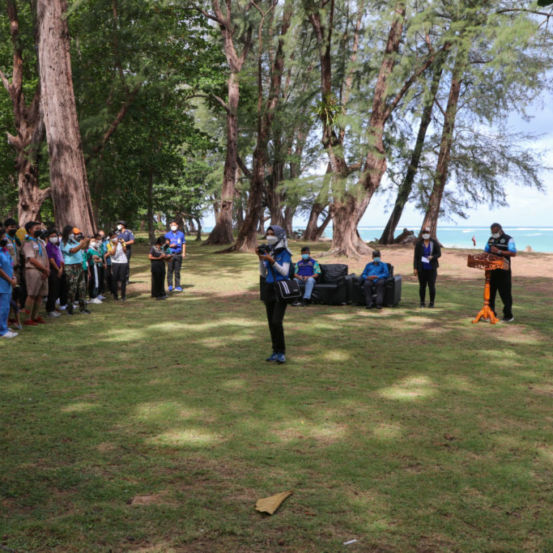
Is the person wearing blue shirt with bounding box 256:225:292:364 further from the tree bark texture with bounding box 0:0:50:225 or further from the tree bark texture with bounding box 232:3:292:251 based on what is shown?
the tree bark texture with bounding box 232:3:292:251

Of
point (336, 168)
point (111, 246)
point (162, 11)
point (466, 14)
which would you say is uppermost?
point (162, 11)

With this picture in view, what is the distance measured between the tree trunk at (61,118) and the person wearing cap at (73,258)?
5.22 m

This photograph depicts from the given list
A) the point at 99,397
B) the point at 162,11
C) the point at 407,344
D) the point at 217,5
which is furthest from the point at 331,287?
the point at 217,5

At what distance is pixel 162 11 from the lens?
2636cm

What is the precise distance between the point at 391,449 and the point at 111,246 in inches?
428

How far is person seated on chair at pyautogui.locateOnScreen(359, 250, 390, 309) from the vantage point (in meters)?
13.6

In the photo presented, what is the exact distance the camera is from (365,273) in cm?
1392

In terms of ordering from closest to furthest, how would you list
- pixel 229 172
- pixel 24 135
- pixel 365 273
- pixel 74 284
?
1. pixel 74 284
2. pixel 365 273
3. pixel 24 135
4. pixel 229 172

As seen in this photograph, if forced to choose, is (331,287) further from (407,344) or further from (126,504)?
(126,504)

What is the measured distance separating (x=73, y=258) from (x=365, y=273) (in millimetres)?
6557

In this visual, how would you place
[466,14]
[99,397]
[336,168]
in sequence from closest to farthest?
[99,397]
[466,14]
[336,168]

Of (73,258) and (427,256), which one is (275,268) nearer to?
(73,258)

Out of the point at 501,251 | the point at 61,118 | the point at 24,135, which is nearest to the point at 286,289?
the point at 501,251

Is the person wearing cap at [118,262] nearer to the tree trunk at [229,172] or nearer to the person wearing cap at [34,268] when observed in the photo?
the person wearing cap at [34,268]
